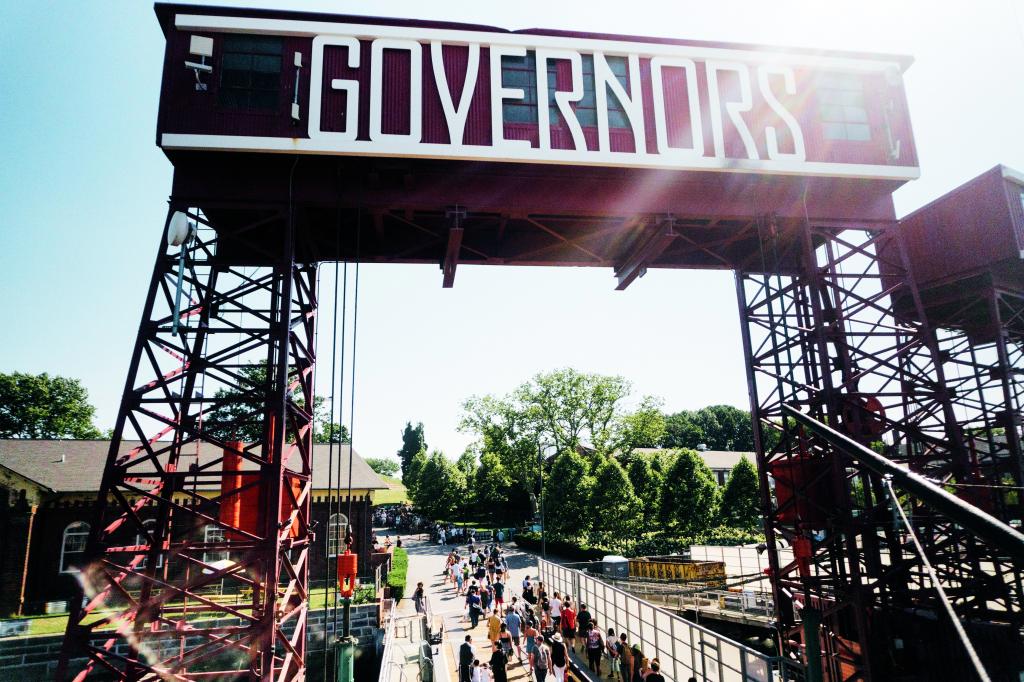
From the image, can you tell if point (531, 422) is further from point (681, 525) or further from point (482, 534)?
point (681, 525)

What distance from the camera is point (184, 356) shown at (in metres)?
11.5

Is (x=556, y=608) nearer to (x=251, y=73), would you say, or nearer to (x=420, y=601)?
(x=420, y=601)

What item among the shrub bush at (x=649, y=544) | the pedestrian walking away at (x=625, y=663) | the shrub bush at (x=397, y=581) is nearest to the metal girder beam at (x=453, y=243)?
the pedestrian walking away at (x=625, y=663)

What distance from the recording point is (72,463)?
26.2 metres

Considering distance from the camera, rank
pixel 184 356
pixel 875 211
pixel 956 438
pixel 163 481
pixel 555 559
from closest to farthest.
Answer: pixel 163 481 → pixel 184 356 → pixel 956 438 → pixel 875 211 → pixel 555 559

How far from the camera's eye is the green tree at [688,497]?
39750mm

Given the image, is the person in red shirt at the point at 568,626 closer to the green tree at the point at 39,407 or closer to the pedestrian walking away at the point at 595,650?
the pedestrian walking away at the point at 595,650

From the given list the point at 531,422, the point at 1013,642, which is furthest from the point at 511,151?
the point at 531,422

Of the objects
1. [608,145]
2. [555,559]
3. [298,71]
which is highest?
[298,71]

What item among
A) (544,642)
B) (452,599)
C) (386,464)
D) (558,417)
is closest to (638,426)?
(558,417)

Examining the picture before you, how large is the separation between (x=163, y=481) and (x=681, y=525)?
3541cm

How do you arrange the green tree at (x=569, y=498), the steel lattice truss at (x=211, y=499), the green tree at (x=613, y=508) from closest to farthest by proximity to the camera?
the steel lattice truss at (x=211, y=499) < the green tree at (x=613, y=508) < the green tree at (x=569, y=498)

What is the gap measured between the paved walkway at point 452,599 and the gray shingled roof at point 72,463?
5.60 metres

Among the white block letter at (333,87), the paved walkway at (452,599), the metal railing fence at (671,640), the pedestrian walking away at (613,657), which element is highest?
the white block letter at (333,87)
